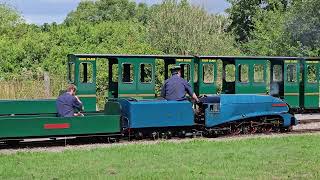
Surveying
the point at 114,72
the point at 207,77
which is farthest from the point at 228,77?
the point at 114,72

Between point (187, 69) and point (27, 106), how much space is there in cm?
953

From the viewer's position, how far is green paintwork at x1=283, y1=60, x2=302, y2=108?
26375 millimetres

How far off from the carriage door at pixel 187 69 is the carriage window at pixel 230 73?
220 cm

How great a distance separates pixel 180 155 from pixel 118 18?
300 ft

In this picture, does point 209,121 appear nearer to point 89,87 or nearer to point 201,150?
point 201,150

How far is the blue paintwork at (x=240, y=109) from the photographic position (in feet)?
54.3

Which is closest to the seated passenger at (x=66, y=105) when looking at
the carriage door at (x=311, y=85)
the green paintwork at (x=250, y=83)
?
the green paintwork at (x=250, y=83)

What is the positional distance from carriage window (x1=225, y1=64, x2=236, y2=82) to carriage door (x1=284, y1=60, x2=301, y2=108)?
7.59 ft

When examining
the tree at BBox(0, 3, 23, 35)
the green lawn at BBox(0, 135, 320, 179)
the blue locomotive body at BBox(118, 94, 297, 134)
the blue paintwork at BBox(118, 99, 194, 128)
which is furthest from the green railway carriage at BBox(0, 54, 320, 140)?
the tree at BBox(0, 3, 23, 35)

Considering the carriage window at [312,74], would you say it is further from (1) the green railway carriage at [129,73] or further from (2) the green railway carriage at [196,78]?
(1) the green railway carriage at [129,73]

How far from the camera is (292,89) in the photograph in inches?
1045

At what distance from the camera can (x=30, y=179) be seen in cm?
943

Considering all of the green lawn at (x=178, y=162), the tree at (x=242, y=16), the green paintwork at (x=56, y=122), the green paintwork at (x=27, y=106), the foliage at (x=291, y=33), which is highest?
the tree at (x=242, y=16)

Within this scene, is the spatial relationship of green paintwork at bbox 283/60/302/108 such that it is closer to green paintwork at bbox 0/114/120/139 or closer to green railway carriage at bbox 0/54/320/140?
green railway carriage at bbox 0/54/320/140
